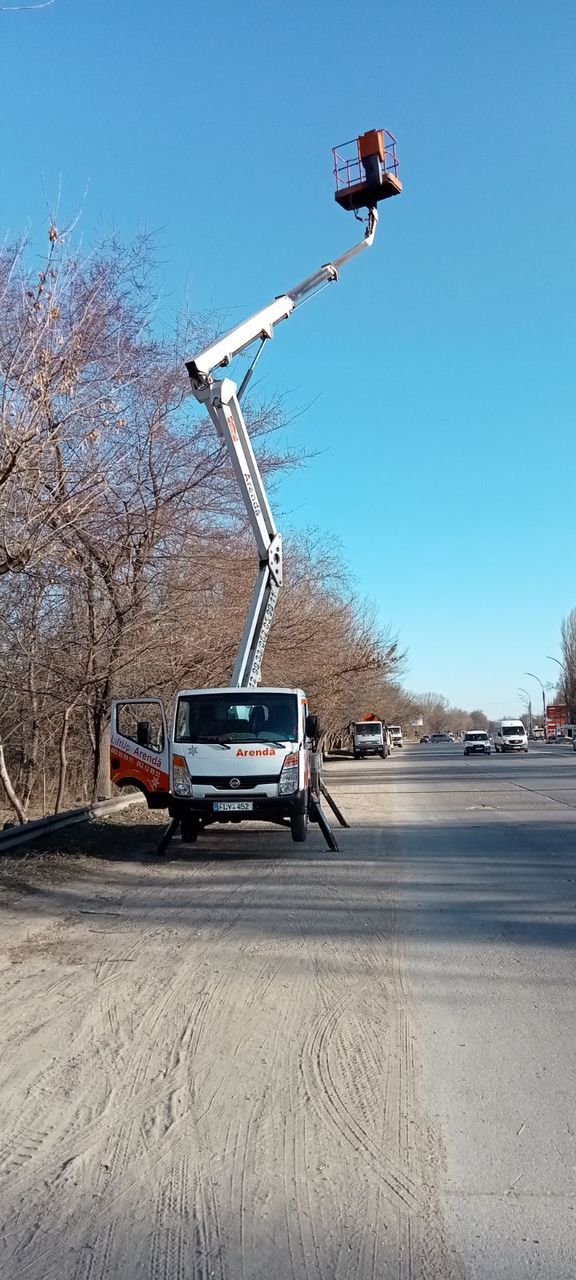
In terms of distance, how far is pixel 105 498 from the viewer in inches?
566

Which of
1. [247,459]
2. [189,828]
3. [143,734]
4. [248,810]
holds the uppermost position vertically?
[247,459]

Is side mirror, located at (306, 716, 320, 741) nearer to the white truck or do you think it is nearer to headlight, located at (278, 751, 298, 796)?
headlight, located at (278, 751, 298, 796)

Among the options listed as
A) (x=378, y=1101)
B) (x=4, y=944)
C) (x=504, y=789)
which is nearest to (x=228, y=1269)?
(x=378, y=1101)

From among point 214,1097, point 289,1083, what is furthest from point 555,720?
point 214,1097

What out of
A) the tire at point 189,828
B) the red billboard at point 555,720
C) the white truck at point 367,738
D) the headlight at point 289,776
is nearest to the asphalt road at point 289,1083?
the headlight at point 289,776

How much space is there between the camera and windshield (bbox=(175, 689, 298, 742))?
12.9 metres

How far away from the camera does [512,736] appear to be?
62281mm

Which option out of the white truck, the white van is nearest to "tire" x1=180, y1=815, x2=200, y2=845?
the white truck

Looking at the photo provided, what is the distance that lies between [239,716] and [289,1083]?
8.35 meters

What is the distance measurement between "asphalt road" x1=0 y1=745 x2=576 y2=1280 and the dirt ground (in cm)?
1

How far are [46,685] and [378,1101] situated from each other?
14671mm

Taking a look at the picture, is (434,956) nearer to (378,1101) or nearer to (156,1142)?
(378,1101)

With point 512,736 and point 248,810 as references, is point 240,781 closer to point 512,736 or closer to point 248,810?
point 248,810

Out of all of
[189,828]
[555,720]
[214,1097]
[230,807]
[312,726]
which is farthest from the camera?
[555,720]
